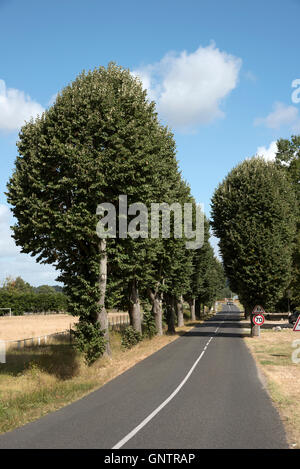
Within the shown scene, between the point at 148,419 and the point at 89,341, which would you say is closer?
the point at 148,419

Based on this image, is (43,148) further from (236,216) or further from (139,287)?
(236,216)

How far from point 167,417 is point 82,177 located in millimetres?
12027

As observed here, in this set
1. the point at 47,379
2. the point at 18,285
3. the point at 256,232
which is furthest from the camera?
the point at 18,285

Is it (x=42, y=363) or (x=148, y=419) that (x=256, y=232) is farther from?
(x=148, y=419)

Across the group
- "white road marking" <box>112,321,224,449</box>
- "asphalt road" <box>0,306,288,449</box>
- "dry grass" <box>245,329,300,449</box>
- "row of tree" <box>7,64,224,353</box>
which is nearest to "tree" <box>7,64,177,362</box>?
"row of tree" <box>7,64,224,353</box>

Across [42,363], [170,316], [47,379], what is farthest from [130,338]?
[47,379]

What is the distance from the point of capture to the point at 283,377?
17.8m

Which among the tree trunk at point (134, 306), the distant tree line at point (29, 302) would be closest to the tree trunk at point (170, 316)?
the tree trunk at point (134, 306)

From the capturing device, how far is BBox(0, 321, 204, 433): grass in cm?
1277

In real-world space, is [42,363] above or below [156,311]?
below

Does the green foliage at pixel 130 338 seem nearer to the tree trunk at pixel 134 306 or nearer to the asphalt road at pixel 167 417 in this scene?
the tree trunk at pixel 134 306

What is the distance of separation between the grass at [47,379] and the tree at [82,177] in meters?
1.93
